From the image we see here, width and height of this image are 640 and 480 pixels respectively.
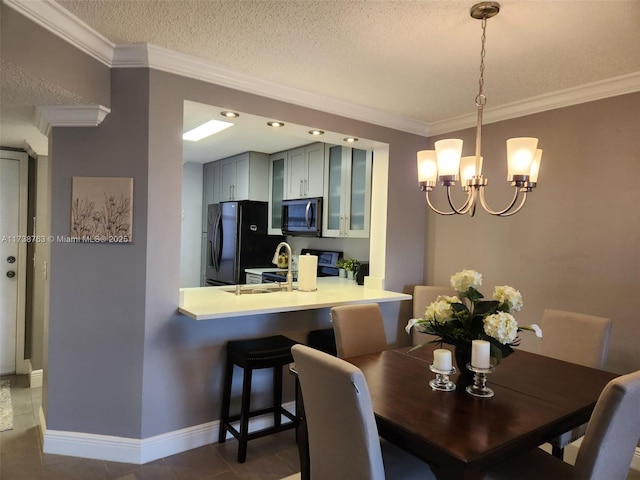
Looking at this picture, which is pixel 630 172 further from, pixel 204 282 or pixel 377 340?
pixel 204 282

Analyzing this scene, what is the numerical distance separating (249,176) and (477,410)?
A: 389 centimetres

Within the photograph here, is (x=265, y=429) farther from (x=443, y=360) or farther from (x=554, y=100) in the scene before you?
(x=554, y=100)

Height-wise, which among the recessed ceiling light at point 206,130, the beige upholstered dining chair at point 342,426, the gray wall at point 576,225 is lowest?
the beige upholstered dining chair at point 342,426

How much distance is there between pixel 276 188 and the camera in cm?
491

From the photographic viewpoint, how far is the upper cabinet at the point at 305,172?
4.15 metres

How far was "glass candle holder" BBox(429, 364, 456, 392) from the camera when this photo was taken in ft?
5.72

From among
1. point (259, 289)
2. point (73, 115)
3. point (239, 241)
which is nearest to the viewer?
point (73, 115)

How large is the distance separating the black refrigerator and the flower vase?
3.27 meters

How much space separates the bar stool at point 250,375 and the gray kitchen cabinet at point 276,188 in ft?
7.43

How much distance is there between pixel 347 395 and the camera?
1.37m

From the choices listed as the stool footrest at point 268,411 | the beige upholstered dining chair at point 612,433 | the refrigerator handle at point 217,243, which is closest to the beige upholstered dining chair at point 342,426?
the beige upholstered dining chair at point 612,433

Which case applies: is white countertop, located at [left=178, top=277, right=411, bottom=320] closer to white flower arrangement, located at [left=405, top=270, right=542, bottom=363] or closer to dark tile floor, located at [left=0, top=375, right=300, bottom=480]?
dark tile floor, located at [left=0, top=375, right=300, bottom=480]

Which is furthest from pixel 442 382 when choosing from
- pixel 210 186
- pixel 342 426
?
pixel 210 186

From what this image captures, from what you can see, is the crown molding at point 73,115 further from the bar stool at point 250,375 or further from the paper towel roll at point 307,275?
the paper towel roll at point 307,275
